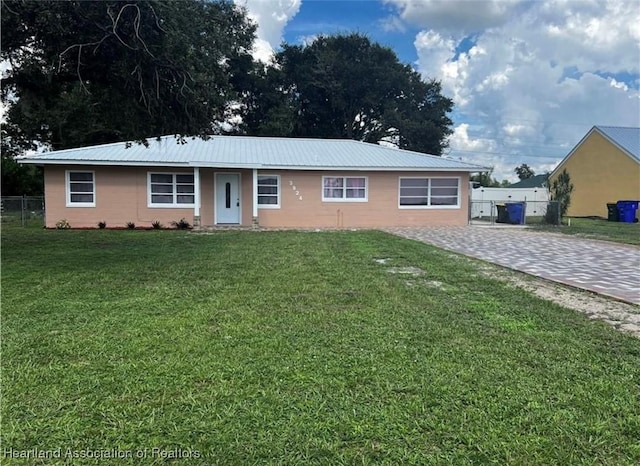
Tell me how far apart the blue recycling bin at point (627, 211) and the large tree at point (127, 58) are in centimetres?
2242

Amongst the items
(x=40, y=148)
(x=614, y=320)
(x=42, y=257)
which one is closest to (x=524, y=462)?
(x=614, y=320)

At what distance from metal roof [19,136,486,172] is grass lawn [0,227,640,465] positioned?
38.1 feet

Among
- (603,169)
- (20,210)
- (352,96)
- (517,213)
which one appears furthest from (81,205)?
(603,169)

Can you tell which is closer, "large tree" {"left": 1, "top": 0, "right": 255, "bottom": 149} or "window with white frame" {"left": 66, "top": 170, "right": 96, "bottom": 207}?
"large tree" {"left": 1, "top": 0, "right": 255, "bottom": 149}

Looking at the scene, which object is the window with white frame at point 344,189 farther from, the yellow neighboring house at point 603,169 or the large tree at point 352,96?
the large tree at point 352,96

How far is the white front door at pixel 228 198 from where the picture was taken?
742 inches

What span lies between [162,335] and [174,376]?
101cm

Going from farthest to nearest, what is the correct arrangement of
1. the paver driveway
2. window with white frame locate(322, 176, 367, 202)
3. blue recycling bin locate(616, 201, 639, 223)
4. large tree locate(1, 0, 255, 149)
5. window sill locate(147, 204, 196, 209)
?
blue recycling bin locate(616, 201, 639, 223) < window with white frame locate(322, 176, 367, 202) < window sill locate(147, 204, 196, 209) < large tree locate(1, 0, 255, 149) < the paver driveway

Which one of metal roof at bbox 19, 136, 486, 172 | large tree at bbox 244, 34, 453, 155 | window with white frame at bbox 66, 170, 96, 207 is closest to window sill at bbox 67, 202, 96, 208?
window with white frame at bbox 66, 170, 96, 207

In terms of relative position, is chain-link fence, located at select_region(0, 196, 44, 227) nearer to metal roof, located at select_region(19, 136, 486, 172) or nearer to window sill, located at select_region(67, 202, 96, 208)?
window sill, located at select_region(67, 202, 96, 208)

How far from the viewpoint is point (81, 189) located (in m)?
18.0

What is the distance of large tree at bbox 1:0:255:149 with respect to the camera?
7.54 metres

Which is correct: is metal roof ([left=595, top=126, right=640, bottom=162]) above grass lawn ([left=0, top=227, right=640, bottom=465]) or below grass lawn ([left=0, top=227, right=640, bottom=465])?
above

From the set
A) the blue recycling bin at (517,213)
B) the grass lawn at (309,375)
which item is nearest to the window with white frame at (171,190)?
the grass lawn at (309,375)
